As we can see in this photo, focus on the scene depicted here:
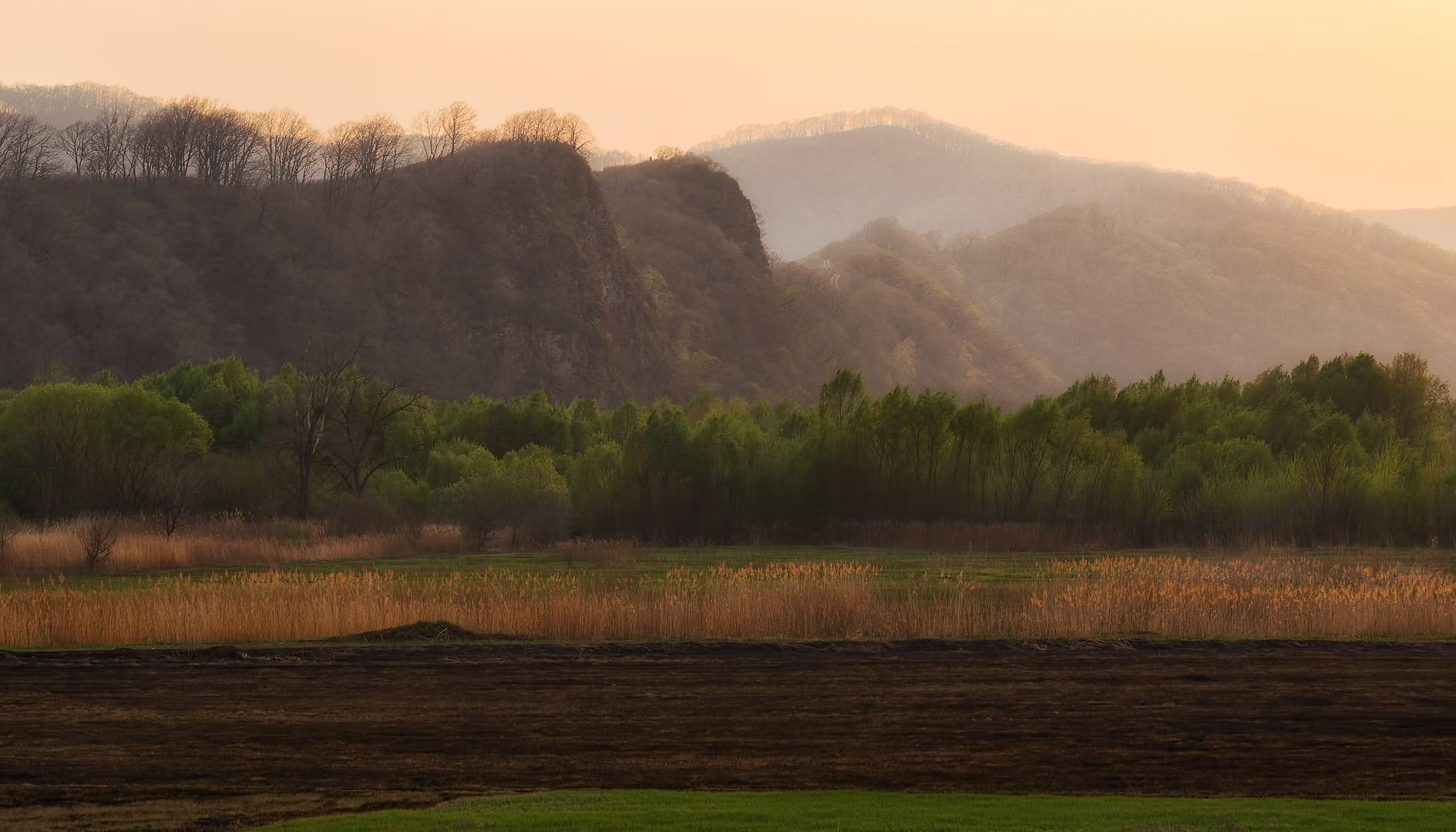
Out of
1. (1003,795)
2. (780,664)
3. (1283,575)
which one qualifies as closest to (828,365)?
(1283,575)

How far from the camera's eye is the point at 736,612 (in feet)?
94.1

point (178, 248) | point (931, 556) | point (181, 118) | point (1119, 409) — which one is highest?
point (181, 118)

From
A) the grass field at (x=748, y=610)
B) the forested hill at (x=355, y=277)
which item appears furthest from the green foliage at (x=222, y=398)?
the grass field at (x=748, y=610)

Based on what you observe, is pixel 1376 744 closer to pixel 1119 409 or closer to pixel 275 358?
pixel 1119 409

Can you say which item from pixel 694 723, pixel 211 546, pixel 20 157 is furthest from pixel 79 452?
pixel 20 157

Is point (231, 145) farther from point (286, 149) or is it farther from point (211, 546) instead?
point (211, 546)

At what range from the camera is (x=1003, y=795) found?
14.8 m

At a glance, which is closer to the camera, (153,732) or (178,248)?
(153,732)

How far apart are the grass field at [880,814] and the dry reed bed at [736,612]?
1363 centimetres

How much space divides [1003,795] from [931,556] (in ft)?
113

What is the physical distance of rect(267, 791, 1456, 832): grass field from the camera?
12891 mm

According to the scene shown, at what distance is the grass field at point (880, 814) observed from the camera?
12891mm

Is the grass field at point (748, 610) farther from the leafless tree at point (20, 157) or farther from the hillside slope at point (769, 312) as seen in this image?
the hillside slope at point (769, 312)

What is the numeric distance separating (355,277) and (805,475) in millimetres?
67836
